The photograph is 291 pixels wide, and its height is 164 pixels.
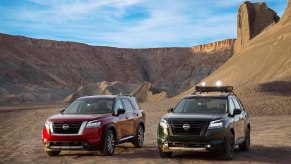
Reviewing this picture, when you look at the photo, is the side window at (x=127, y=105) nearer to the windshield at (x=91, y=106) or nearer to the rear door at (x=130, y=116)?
the rear door at (x=130, y=116)

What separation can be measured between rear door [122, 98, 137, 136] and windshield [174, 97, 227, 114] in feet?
6.12

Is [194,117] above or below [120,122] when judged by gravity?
above

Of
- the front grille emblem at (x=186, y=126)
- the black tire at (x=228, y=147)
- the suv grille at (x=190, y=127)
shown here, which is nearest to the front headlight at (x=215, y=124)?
the suv grille at (x=190, y=127)

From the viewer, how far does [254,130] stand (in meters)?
23.5

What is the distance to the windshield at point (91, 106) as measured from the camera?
47.2ft

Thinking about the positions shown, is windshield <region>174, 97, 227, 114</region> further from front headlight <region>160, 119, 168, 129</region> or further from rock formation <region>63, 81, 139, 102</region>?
rock formation <region>63, 81, 139, 102</region>

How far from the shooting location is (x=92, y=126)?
42.7 feet

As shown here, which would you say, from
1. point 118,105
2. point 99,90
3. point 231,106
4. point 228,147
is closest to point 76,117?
point 118,105

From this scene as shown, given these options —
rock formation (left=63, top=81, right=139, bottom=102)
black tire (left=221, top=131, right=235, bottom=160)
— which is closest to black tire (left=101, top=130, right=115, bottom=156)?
black tire (left=221, top=131, right=235, bottom=160)

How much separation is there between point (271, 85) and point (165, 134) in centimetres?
3403

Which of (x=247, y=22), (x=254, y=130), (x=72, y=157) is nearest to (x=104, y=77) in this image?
(x=247, y=22)

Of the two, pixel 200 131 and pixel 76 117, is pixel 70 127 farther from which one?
pixel 200 131

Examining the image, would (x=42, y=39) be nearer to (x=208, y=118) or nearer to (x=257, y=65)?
(x=257, y=65)

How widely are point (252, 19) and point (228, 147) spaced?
6390cm
